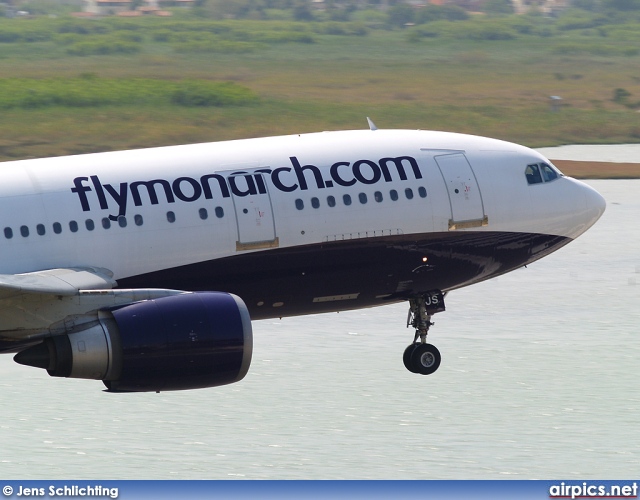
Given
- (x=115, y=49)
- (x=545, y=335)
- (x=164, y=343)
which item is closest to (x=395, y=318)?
(x=545, y=335)

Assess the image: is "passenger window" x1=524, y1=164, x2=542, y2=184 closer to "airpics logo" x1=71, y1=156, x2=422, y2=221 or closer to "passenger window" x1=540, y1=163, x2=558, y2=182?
"passenger window" x1=540, y1=163, x2=558, y2=182

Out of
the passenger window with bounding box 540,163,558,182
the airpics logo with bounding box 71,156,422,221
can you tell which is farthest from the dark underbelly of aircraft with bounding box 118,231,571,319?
the passenger window with bounding box 540,163,558,182

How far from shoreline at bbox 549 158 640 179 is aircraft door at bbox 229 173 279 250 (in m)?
43.8

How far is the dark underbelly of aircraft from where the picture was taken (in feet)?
96.6

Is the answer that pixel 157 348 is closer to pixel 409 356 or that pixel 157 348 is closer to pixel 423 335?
pixel 423 335

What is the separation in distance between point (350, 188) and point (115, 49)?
323 feet

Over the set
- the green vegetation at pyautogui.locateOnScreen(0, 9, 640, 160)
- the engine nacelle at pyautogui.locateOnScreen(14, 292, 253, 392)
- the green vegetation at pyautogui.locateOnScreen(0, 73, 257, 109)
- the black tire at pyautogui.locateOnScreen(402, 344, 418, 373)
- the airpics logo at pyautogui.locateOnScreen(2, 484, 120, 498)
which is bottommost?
the green vegetation at pyautogui.locateOnScreen(0, 9, 640, 160)

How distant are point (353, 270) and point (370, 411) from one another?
3335mm

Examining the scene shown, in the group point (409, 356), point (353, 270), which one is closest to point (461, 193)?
point (353, 270)

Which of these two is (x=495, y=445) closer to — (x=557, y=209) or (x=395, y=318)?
(x=557, y=209)

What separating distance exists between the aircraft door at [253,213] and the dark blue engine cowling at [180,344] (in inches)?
113

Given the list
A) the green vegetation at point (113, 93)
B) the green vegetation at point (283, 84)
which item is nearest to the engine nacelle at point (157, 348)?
the green vegetation at point (283, 84)

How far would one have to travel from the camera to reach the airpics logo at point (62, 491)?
75.2 ft

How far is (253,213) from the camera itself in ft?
96.6
